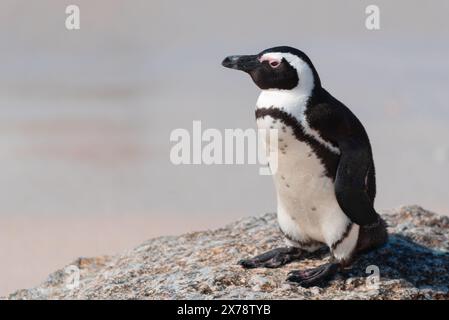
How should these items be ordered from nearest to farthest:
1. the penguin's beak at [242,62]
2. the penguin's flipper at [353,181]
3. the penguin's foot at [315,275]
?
the penguin's flipper at [353,181] < the penguin's beak at [242,62] < the penguin's foot at [315,275]

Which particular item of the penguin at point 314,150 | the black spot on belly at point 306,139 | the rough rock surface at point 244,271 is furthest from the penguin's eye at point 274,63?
the rough rock surface at point 244,271

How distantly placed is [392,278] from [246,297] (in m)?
1.73

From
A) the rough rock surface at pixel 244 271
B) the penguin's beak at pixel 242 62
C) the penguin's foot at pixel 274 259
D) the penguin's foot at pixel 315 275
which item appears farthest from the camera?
the penguin's foot at pixel 274 259

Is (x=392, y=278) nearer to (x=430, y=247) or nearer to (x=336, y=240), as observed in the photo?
(x=336, y=240)

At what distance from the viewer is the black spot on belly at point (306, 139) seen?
7.54 metres

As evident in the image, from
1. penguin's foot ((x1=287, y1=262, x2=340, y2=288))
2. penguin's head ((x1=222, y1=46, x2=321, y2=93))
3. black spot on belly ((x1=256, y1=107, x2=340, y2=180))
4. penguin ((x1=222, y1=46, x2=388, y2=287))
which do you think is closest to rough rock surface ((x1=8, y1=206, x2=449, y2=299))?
penguin's foot ((x1=287, y1=262, x2=340, y2=288))

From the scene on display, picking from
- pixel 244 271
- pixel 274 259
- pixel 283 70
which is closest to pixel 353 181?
pixel 283 70

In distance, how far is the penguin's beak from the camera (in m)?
7.82

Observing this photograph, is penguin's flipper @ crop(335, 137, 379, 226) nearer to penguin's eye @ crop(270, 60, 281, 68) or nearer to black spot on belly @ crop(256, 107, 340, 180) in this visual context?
black spot on belly @ crop(256, 107, 340, 180)

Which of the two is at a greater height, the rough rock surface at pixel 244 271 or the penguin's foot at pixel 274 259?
the penguin's foot at pixel 274 259

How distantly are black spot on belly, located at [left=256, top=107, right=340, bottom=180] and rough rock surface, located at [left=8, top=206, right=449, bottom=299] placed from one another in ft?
4.28

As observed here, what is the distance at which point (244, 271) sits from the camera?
857 cm

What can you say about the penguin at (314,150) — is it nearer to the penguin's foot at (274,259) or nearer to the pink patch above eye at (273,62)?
the pink patch above eye at (273,62)
